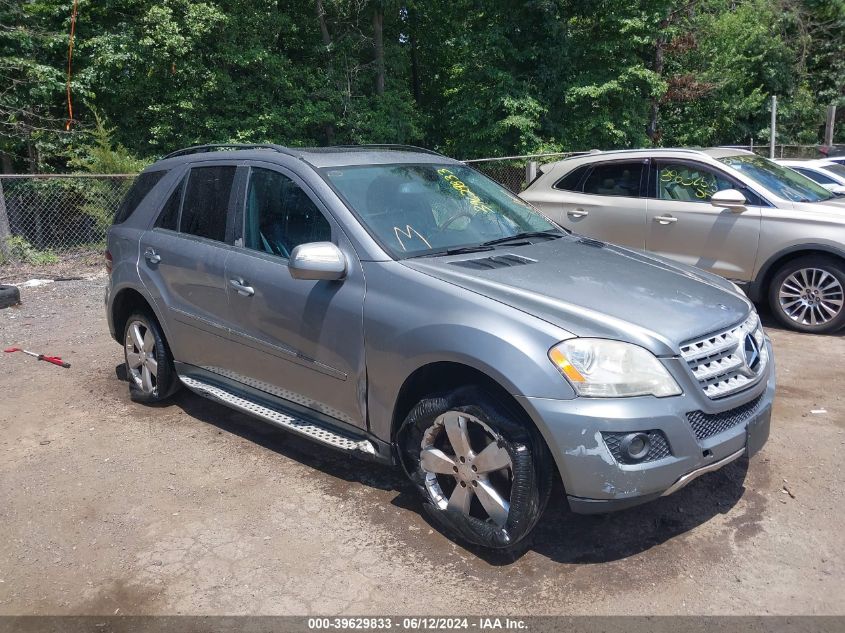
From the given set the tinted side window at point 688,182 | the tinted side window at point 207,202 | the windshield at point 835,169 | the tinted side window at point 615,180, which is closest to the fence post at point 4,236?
the tinted side window at point 207,202

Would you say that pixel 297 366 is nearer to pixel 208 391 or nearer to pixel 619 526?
pixel 208 391

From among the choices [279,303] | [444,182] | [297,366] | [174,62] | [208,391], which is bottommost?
[208,391]

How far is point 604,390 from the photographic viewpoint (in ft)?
9.72

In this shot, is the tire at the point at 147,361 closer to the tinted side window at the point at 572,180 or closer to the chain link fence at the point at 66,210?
the tinted side window at the point at 572,180

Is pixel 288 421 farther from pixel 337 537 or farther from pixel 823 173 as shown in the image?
pixel 823 173

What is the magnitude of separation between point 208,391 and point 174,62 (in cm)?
1256

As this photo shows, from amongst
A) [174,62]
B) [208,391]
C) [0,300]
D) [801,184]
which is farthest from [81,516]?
[174,62]

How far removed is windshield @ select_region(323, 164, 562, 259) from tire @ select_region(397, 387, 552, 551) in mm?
899

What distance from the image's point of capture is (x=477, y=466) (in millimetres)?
3248

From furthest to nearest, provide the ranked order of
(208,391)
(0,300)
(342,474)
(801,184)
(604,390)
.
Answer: (0,300) < (801,184) < (208,391) < (342,474) < (604,390)

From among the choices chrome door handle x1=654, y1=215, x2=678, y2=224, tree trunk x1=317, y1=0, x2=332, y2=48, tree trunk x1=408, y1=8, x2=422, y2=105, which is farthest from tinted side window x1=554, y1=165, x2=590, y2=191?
tree trunk x1=408, y1=8, x2=422, y2=105

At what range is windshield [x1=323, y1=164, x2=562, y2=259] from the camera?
154 inches

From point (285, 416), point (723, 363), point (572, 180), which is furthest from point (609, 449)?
point (572, 180)

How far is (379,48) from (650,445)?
1782 centimetres
